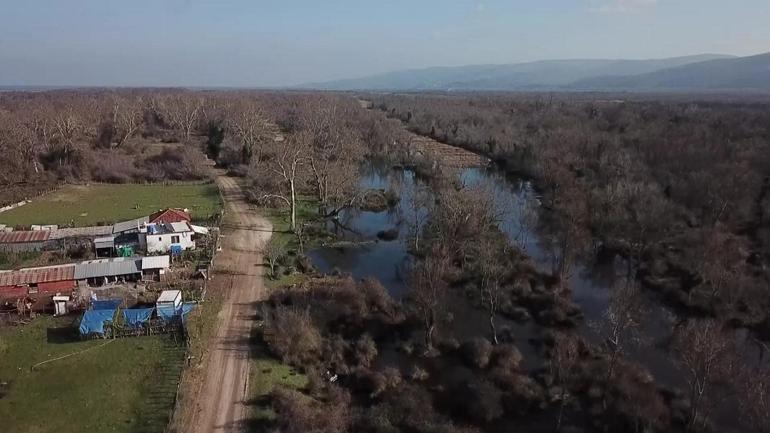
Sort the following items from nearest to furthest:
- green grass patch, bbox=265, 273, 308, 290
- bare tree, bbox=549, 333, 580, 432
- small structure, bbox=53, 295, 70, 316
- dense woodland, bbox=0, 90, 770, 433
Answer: dense woodland, bbox=0, 90, 770, 433 < bare tree, bbox=549, 333, 580, 432 < small structure, bbox=53, 295, 70, 316 < green grass patch, bbox=265, 273, 308, 290

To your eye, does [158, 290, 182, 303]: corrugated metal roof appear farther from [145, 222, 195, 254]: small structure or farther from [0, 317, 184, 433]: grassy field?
[145, 222, 195, 254]: small structure

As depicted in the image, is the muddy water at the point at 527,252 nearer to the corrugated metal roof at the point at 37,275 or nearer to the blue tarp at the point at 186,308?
the blue tarp at the point at 186,308

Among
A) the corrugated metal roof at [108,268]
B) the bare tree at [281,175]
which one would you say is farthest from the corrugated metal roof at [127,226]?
the bare tree at [281,175]

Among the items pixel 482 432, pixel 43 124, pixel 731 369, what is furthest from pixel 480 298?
pixel 43 124

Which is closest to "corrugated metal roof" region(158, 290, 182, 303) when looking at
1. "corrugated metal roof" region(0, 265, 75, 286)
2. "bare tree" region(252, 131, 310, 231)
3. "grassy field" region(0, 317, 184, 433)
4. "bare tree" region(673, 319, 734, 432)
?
"grassy field" region(0, 317, 184, 433)

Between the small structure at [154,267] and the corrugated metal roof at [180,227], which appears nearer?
the small structure at [154,267]

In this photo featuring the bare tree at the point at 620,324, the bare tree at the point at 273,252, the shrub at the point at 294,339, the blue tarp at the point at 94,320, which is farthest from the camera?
the bare tree at the point at 273,252
